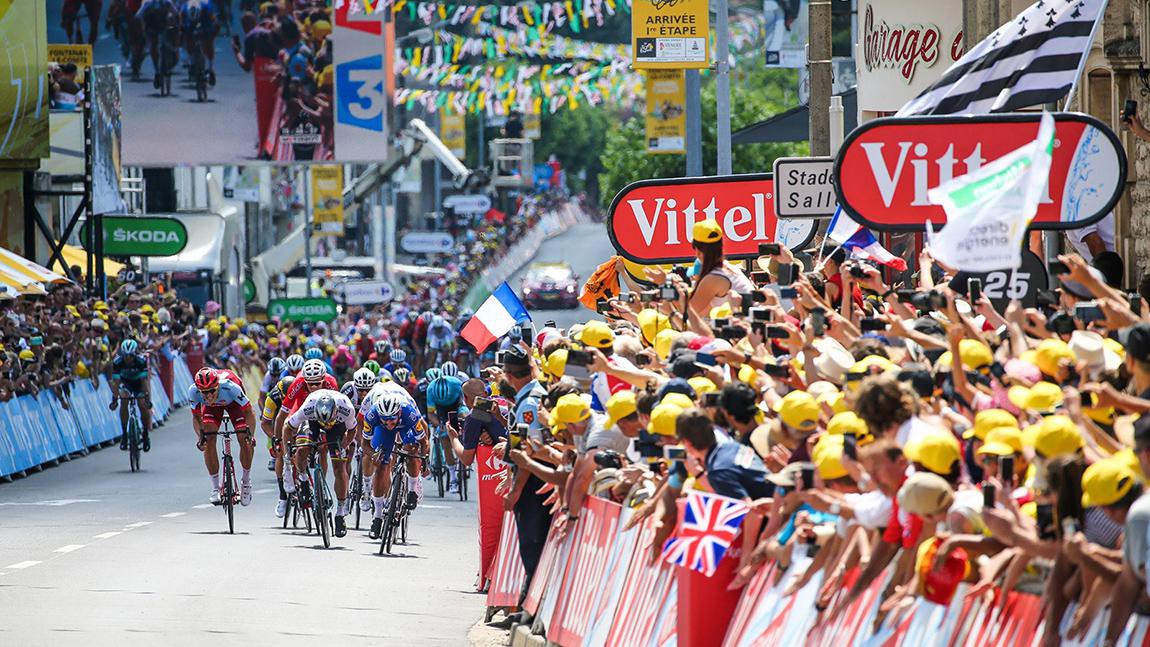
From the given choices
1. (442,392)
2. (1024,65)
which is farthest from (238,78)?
(1024,65)

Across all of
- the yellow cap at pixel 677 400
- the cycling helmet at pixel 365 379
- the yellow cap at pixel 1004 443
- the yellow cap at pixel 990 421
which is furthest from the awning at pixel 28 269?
the yellow cap at pixel 1004 443

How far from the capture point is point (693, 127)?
83.7 feet

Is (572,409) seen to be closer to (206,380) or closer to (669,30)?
(206,380)

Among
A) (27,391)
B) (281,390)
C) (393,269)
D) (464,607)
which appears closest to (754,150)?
(393,269)

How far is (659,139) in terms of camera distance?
1158 inches

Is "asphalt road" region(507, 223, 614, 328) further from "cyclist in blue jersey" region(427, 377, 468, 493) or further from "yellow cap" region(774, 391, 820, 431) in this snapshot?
"yellow cap" region(774, 391, 820, 431)

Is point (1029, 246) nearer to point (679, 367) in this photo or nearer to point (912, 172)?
point (912, 172)

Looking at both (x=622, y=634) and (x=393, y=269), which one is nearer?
(x=622, y=634)

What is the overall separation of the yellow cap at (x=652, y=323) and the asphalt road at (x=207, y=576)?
2.22m

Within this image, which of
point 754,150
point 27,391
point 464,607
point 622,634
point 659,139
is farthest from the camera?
point 754,150

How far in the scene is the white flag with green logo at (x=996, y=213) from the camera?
7.47 m

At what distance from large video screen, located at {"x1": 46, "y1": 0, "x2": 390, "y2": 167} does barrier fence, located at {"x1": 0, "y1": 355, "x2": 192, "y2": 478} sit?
64.7 feet

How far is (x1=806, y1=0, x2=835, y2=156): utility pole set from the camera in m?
20.0

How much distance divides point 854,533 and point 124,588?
861cm
